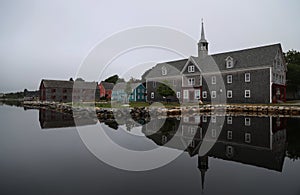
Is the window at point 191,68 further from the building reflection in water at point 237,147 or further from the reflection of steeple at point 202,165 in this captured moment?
the reflection of steeple at point 202,165

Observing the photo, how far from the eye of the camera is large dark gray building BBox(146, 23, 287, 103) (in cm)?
2948

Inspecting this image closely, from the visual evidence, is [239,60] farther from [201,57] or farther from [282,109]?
[282,109]

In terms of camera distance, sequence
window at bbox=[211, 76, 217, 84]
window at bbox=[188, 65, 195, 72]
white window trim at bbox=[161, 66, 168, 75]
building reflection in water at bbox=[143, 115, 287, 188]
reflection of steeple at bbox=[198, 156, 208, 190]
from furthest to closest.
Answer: white window trim at bbox=[161, 66, 168, 75] < window at bbox=[188, 65, 195, 72] < window at bbox=[211, 76, 217, 84] < building reflection in water at bbox=[143, 115, 287, 188] < reflection of steeple at bbox=[198, 156, 208, 190]

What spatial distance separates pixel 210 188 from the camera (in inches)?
166

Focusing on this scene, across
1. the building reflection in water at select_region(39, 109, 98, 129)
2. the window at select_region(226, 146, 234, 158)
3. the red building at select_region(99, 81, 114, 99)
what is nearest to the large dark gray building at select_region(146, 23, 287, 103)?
the building reflection in water at select_region(39, 109, 98, 129)

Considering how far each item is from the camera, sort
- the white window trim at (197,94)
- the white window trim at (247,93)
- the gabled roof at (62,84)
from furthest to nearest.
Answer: the gabled roof at (62,84)
the white window trim at (197,94)
the white window trim at (247,93)

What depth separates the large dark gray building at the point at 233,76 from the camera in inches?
1161

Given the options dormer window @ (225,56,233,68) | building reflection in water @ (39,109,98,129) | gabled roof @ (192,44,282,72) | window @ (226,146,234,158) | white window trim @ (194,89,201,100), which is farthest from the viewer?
white window trim @ (194,89,201,100)

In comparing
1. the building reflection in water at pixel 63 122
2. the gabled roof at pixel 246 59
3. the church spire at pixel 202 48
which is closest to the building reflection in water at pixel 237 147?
the building reflection in water at pixel 63 122

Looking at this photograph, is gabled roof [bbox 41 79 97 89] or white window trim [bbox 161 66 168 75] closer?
white window trim [bbox 161 66 168 75]

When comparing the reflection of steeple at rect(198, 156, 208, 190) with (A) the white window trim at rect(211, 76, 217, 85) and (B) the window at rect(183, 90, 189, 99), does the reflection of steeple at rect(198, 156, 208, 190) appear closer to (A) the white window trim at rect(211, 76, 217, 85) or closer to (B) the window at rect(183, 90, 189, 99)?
(A) the white window trim at rect(211, 76, 217, 85)

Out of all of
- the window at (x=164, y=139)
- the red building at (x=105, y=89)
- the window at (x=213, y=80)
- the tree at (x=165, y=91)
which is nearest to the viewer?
the window at (x=164, y=139)

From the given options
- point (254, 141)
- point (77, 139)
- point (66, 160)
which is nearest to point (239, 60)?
point (254, 141)

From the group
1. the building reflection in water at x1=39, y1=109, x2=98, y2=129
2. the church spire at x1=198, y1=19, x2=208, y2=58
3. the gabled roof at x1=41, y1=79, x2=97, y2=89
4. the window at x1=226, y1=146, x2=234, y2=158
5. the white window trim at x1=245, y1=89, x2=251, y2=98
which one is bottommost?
the window at x1=226, y1=146, x2=234, y2=158
